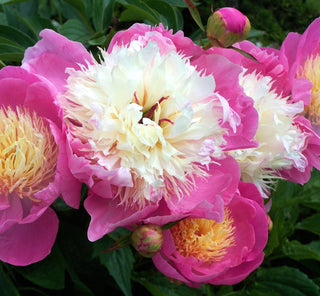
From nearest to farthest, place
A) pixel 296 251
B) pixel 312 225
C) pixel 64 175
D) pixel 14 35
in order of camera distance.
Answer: pixel 64 175 → pixel 14 35 → pixel 296 251 → pixel 312 225

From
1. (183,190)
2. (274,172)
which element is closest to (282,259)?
(274,172)

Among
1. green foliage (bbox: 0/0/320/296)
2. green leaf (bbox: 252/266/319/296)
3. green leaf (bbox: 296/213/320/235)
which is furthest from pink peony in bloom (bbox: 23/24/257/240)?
green leaf (bbox: 296/213/320/235)

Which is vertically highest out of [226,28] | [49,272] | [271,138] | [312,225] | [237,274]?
[226,28]

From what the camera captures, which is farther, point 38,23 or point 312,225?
point 312,225

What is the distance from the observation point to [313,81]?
2.08 ft

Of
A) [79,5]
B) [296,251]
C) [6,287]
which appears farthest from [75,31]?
[296,251]

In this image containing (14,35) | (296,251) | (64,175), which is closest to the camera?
(64,175)

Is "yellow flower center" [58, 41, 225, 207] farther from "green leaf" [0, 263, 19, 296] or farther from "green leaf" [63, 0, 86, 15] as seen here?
"green leaf" [63, 0, 86, 15]

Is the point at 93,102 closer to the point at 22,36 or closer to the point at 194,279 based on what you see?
the point at 194,279

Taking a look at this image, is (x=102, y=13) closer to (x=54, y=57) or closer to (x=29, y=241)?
(x=54, y=57)

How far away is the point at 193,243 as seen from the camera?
1.82ft

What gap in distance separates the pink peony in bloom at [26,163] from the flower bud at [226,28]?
0.67 feet

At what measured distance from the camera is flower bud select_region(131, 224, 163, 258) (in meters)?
0.46

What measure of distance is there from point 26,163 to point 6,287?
275 millimetres
